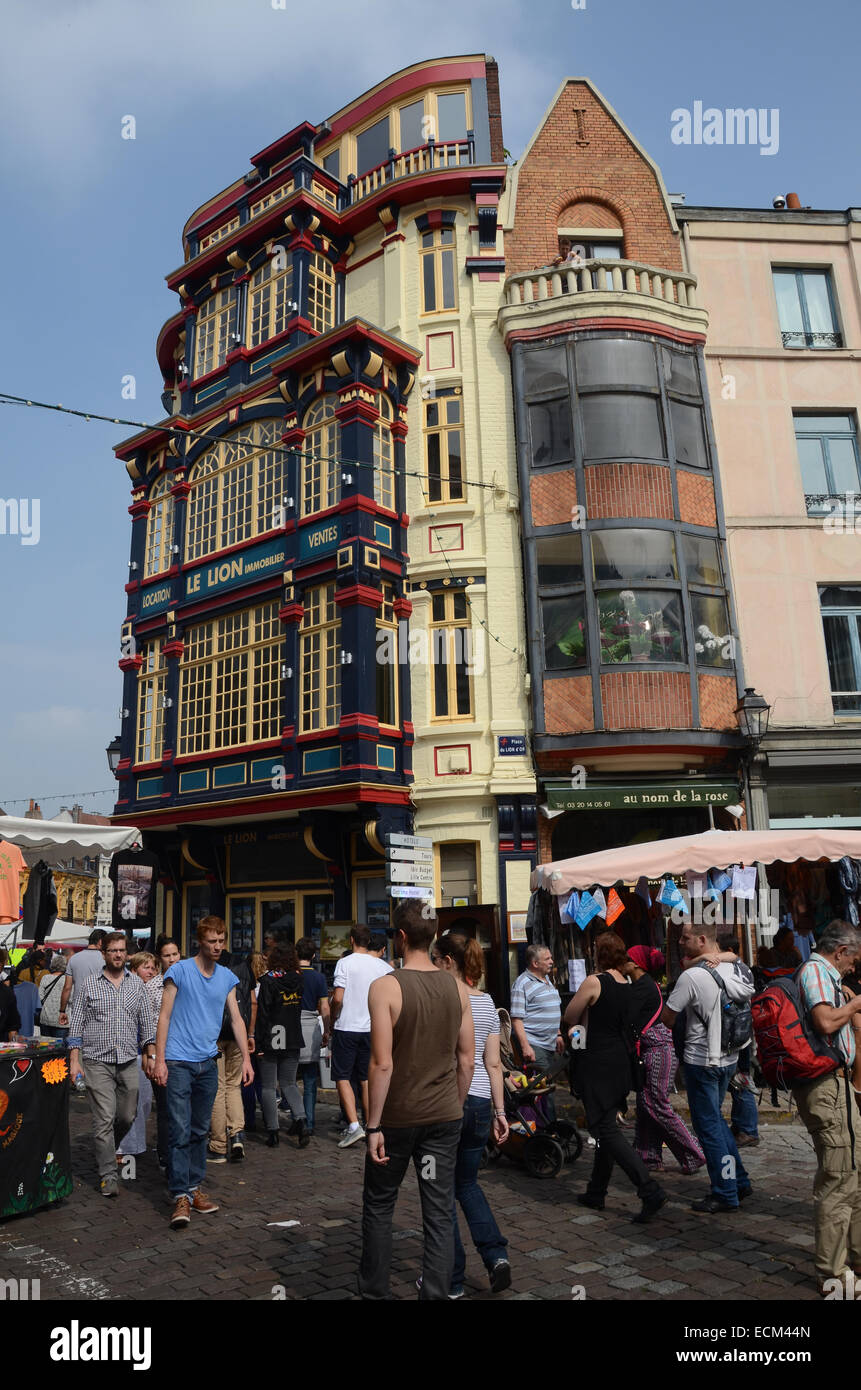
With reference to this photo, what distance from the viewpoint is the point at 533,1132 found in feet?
24.8

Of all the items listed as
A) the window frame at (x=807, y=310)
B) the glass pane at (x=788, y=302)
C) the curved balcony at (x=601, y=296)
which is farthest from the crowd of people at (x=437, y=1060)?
the glass pane at (x=788, y=302)

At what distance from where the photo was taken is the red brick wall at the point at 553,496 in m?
16.6

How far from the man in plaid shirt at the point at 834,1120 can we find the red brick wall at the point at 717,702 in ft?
36.5

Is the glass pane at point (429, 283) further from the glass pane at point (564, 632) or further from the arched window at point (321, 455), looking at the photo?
the glass pane at point (564, 632)

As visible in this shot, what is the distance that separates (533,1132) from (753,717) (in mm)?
9868

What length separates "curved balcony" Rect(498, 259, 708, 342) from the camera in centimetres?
1697

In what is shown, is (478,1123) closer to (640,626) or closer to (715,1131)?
(715,1131)

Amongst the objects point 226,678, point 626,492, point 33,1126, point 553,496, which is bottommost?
point 33,1126

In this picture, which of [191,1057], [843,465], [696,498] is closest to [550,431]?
[696,498]

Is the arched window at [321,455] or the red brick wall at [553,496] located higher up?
the arched window at [321,455]

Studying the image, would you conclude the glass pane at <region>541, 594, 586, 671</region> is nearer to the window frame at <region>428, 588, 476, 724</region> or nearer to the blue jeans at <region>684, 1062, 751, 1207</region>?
the window frame at <region>428, 588, 476, 724</region>

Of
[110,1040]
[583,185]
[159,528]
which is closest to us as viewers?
[110,1040]
